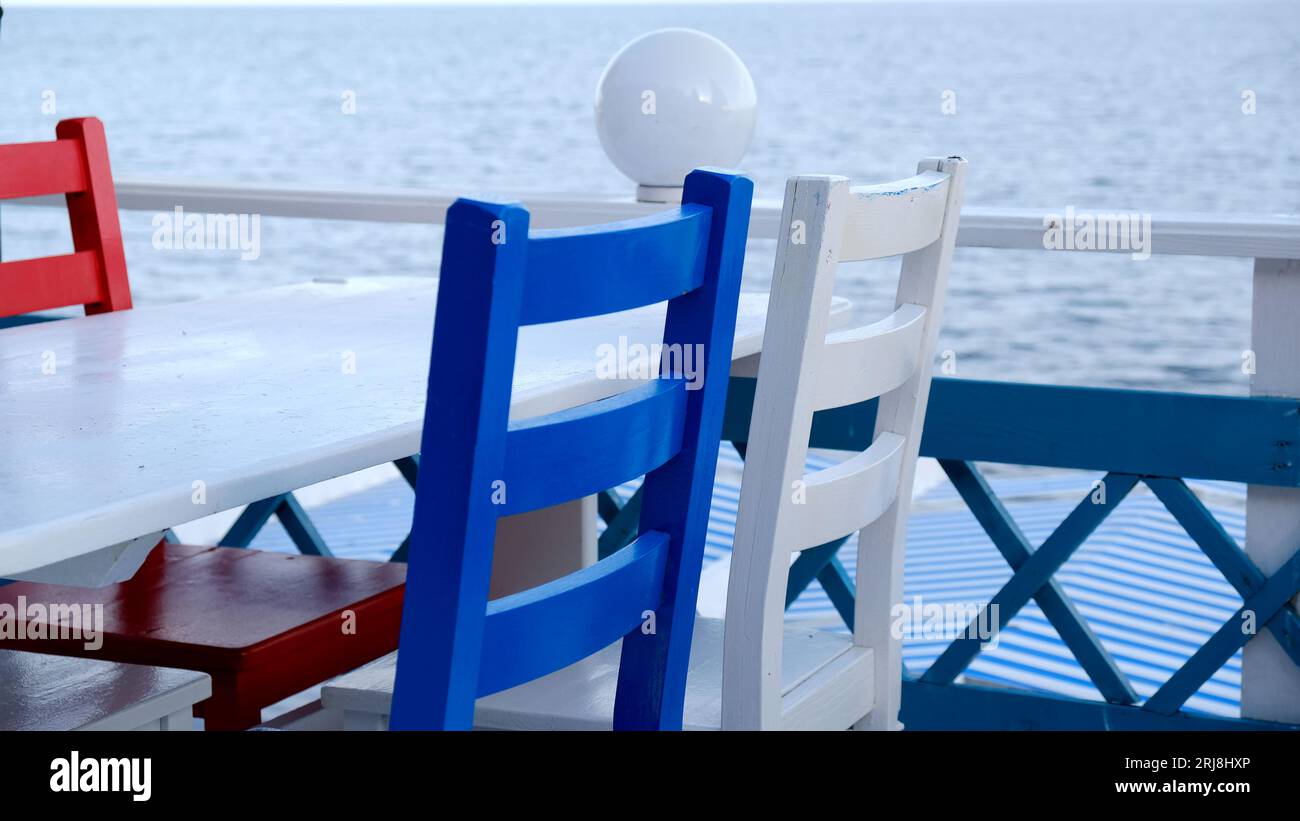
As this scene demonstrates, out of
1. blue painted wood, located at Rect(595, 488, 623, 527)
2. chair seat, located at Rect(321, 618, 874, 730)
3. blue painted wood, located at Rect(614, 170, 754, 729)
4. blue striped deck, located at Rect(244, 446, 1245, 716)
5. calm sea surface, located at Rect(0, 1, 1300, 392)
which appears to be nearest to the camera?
blue painted wood, located at Rect(614, 170, 754, 729)

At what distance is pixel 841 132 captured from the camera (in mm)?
23859

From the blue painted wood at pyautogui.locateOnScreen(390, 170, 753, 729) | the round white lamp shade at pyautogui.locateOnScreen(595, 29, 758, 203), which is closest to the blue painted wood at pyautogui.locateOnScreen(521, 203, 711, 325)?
the blue painted wood at pyautogui.locateOnScreen(390, 170, 753, 729)

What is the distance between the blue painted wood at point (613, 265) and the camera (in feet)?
2.79

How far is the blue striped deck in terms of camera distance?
210 centimetres

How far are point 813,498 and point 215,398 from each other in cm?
48

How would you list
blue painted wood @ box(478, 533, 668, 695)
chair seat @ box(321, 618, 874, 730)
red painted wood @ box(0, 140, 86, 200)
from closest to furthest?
1. blue painted wood @ box(478, 533, 668, 695)
2. chair seat @ box(321, 618, 874, 730)
3. red painted wood @ box(0, 140, 86, 200)

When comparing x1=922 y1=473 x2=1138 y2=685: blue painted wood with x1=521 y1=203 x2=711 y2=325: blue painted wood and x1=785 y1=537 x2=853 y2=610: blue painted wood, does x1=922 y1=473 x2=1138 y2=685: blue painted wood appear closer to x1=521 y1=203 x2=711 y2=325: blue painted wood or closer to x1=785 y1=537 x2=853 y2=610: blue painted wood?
x1=785 y1=537 x2=853 y2=610: blue painted wood

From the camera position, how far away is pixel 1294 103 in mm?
27438

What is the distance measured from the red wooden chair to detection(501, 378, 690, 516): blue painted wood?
21.4 inches

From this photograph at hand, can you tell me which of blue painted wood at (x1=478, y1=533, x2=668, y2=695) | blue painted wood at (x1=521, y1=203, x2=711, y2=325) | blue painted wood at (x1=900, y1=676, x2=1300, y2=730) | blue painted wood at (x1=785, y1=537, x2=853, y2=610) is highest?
blue painted wood at (x1=521, y1=203, x2=711, y2=325)

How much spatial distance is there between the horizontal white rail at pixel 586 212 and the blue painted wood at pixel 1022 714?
0.57 m

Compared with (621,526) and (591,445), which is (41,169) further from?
(591,445)

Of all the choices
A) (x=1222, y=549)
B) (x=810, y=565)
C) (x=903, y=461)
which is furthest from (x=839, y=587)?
(x=903, y=461)

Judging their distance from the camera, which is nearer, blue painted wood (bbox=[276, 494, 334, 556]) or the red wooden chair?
the red wooden chair
